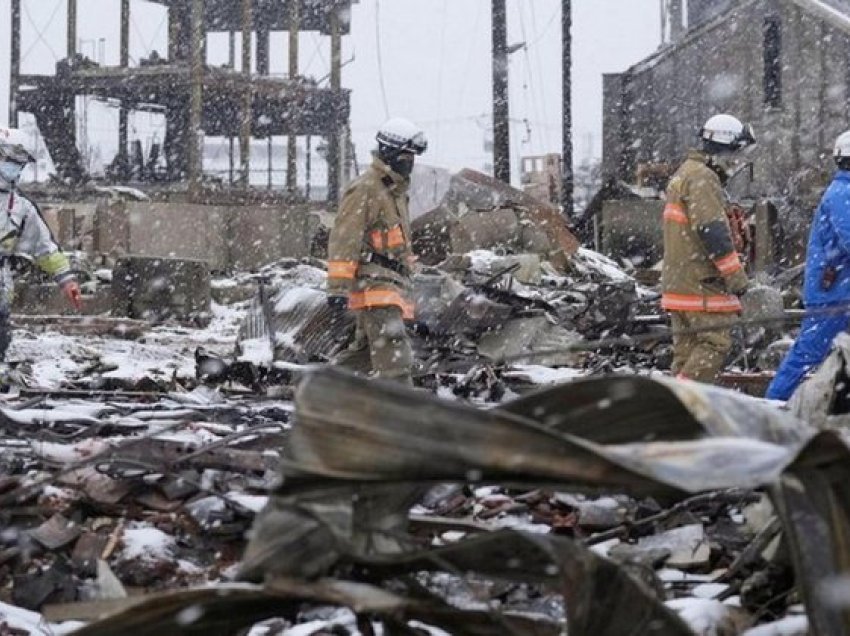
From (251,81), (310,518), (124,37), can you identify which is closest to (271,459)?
(310,518)

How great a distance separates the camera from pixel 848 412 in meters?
4.17

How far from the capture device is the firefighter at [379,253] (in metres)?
7.55

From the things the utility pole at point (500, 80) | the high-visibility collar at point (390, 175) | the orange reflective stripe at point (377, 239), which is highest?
the utility pole at point (500, 80)

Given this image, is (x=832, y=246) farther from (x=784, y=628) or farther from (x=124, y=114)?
(x=124, y=114)

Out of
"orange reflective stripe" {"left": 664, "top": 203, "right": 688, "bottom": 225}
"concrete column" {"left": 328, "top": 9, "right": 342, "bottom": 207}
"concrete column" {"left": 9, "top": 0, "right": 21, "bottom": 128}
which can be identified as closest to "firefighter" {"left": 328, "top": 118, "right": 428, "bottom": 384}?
"orange reflective stripe" {"left": 664, "top": 203, "right": 688, "bottom": 225}

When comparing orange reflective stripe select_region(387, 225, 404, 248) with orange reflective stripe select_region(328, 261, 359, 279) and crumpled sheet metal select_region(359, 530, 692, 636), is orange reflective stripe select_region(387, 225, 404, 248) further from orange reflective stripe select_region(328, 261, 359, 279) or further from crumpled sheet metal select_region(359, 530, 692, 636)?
crumpled sheet metal select_region(359, 530, 692, 636)

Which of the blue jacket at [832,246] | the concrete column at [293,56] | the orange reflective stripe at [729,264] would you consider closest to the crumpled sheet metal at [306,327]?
the orange reflective stripe at [729,264]

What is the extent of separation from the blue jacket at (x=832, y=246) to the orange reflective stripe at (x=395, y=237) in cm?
235

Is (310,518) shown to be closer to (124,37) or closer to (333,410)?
(333,410)

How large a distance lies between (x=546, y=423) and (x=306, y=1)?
3106 centimetres

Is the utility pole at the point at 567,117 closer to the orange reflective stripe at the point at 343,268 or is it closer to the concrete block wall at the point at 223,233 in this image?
the concrete block wall at the point at 223,233

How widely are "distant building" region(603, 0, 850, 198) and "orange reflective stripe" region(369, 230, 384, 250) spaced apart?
1807 centimetres

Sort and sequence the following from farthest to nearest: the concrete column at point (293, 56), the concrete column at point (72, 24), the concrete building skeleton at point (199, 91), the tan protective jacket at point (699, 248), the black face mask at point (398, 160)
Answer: the concrete column at point (293, 56), the concrete column at point (72, 24), the concrete building skeleton at point (199, 91), the black face mask at point (398, 160), the tan protective jacket at point (699, 248)

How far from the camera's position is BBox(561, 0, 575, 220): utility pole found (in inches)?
1082
